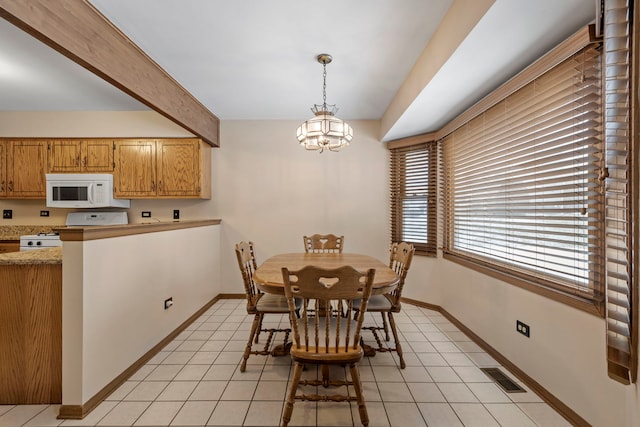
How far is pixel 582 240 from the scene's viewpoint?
5.64ft

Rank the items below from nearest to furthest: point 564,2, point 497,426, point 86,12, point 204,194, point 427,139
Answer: point 564,2 < point 497,426 < point 86,12 < point 427,139 < point 204,194

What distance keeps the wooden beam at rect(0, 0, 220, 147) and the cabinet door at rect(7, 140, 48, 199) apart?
2388 millimetres

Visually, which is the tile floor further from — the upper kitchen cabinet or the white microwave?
the white microwave

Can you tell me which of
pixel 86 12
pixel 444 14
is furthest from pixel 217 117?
pixel 444 14

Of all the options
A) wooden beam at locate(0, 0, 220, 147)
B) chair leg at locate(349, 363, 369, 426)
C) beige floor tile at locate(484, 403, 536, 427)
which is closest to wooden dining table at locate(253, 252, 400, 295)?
chair leg at locate(349, 363, 369, 426)

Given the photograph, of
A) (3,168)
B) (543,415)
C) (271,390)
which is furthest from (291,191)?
(3,168)

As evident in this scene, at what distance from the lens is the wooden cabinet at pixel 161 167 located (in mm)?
3871

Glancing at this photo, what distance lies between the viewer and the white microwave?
3.67 m

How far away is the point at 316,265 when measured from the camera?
255 centimetres

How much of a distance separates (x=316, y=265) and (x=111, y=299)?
1.53 m

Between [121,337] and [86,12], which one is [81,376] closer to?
[121,337]

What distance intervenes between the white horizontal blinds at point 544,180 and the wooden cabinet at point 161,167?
3.37m

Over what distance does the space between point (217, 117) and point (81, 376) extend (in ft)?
10.9

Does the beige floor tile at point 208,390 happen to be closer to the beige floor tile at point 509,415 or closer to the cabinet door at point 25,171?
the beige floor tile at point 509,415
